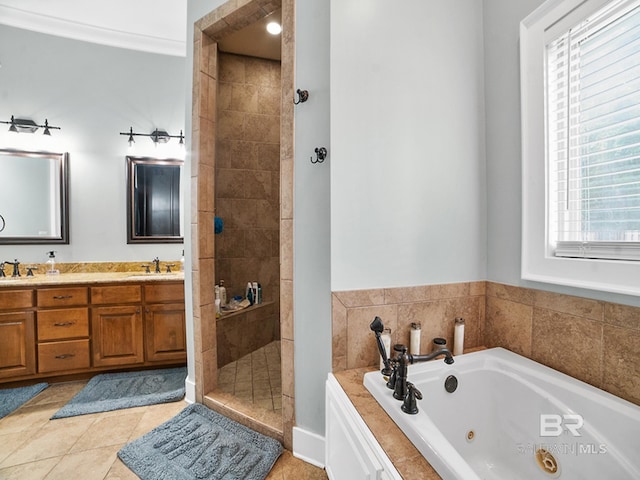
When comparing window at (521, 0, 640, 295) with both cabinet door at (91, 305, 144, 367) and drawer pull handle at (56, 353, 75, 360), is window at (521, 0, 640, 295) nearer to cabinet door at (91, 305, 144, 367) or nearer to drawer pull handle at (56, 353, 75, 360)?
cabinet door at (91, 305, 144, 367)

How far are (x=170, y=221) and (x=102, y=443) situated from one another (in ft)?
6.47

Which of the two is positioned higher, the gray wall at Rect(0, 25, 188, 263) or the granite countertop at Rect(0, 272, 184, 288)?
the gray wall at Rect(0, 25, 188, 263)

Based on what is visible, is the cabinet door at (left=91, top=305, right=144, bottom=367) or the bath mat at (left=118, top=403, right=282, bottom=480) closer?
the bath mat at (left=118, top=403, right=282, bottom=480)

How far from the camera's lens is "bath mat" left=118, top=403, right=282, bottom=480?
152 centimetres

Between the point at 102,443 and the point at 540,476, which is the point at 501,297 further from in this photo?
the point at 102,443

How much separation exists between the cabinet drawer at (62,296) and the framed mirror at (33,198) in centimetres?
68

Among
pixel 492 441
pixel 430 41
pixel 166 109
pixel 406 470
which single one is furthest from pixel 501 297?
pixel 166 109

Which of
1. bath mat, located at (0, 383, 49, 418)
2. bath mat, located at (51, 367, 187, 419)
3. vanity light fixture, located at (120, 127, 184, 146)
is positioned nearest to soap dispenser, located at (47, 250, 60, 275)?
bath mat, located at (0, 383, 49, 418)

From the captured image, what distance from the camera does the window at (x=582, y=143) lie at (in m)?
1.12

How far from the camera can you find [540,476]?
3.90 ft

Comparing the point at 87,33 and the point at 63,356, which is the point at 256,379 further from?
the point at 87,33

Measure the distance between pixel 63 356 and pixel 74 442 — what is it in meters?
0.95

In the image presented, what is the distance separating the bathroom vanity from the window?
268cm

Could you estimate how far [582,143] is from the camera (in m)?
1.28
